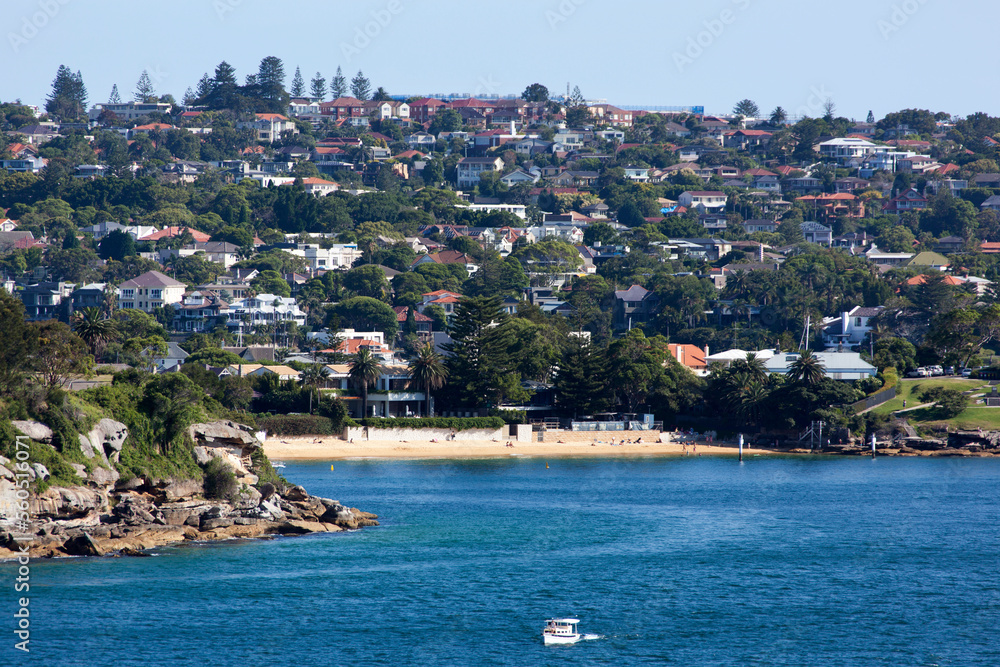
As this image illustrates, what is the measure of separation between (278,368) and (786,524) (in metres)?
47.6

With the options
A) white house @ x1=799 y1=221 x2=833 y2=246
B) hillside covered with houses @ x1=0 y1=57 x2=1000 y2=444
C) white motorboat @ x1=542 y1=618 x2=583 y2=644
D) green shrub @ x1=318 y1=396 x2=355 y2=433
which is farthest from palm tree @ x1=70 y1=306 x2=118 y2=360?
white house @ x1=799 y1=221 x2=833 y2=246

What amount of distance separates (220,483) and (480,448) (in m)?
38.7

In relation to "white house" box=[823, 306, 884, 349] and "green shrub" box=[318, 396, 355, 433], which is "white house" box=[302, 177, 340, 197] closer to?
"white house" box=[823, 306, 884, 349]

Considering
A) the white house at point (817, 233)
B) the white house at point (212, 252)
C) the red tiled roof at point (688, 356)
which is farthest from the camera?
the white house at point (817, 233)

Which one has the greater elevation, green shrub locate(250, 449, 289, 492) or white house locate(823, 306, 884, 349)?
white house locate(823, 306, 884, 349)

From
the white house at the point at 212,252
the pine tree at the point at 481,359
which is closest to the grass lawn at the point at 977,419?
the pine tree at the point at 481,359

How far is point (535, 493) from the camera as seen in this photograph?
6462 cm

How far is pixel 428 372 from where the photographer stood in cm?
8794

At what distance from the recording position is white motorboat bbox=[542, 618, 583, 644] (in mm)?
33688

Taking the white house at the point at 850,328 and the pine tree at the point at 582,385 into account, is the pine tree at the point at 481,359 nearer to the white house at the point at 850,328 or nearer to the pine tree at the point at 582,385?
the pine tree at the point at 582,385

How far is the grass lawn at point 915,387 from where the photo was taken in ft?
290

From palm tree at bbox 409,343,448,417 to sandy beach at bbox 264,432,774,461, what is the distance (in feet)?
15.4

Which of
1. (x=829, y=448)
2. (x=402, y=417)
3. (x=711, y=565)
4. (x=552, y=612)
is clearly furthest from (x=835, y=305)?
(x=552, y=612)

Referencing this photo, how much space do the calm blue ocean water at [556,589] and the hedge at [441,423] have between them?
22073 millimetres
